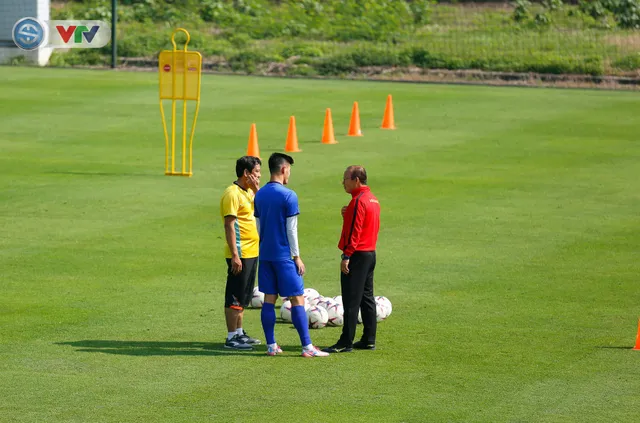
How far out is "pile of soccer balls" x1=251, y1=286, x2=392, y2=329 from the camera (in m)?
12.4

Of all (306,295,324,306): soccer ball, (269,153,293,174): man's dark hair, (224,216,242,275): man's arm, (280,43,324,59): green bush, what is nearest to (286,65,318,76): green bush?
(280,43,324,59): green bush

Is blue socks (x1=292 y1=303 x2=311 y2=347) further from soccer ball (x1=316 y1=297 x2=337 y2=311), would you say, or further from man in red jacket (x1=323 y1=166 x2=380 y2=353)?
soccer ball (x1=316 y1=297 x2=337 y2=311)

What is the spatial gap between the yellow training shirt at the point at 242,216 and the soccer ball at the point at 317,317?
113 cm

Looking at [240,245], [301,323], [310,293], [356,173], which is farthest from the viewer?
[310,293]

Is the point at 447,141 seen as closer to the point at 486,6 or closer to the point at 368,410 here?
the point at 368,410

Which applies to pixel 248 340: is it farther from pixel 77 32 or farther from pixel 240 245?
pixel 77 32

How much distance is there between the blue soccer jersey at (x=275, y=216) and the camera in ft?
36.1

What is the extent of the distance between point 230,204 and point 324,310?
179cm

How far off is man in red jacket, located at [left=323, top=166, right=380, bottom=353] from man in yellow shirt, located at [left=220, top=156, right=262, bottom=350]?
0.84 m

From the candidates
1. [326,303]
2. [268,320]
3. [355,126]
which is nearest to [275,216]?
[268,320]

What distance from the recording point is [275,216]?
36.2 feet

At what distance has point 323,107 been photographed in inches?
1326

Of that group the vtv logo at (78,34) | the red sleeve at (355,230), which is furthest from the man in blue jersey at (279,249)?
the vtv logo at (78,34)

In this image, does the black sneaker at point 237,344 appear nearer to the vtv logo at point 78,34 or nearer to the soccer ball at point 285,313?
the soccer ball at point 285,313
